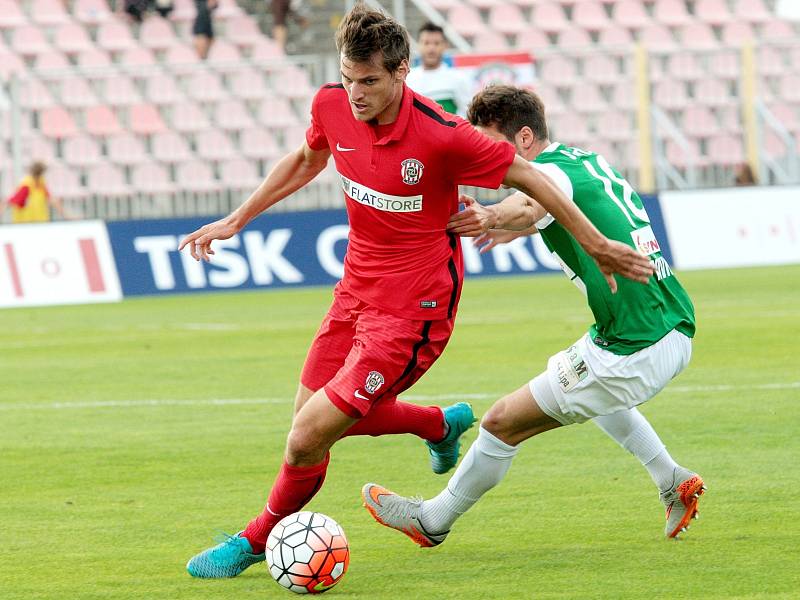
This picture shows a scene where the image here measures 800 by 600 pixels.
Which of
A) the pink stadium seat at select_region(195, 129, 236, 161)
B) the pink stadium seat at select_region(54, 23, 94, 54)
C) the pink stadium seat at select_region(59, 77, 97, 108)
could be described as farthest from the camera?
the pink stadium seat at select_region(54, 23, 94, 54)

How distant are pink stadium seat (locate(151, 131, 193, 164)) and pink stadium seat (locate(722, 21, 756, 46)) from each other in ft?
36.6

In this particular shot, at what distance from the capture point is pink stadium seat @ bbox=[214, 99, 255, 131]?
2330 centimetres

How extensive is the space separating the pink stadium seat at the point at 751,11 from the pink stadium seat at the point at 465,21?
5441mm

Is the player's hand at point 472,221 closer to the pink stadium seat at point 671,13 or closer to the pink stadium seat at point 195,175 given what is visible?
the pink stadium seat at point 195,175

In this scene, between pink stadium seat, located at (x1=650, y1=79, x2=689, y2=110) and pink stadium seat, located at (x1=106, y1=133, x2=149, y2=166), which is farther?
pink stadium seat, located at (x1=650, y1=79, x2=689, y2=110)

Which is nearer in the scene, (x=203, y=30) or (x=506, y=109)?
(x=506, y=109)

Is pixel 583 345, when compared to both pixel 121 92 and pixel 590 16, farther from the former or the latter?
pixel 590 16

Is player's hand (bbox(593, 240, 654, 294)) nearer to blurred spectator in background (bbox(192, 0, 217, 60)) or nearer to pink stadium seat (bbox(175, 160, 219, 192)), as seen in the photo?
pink stadium seat (bbox(175, 160, 219, 192))

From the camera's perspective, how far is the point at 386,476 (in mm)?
7320

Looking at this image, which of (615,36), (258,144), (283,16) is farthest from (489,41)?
(258,144)

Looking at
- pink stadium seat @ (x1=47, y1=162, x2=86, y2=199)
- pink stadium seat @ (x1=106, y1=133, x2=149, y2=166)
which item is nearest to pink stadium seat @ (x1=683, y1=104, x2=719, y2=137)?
pink stadium seat @ (x1=106, y1=133, x2=149, y2=166)

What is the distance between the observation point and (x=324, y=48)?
26.4m

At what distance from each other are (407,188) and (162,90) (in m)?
18.2

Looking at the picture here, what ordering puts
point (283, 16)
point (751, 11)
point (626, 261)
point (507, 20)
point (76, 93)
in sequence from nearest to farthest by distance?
point (626, 261) → point (76, 93) → point (283, 16) → point (507, 20) → point (751, 11)
